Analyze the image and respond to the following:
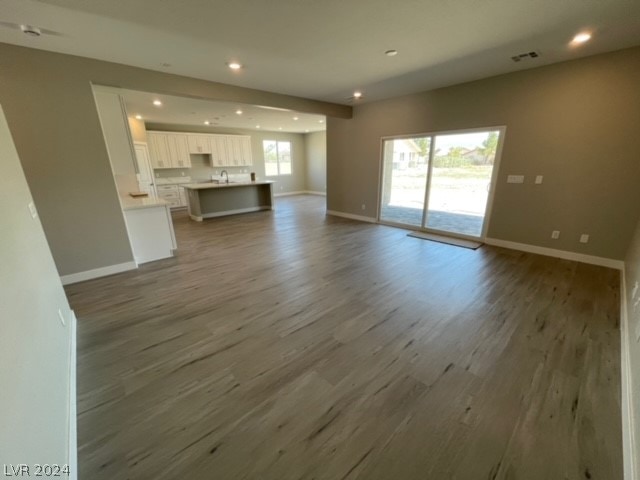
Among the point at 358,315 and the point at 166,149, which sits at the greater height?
the point at 166,149

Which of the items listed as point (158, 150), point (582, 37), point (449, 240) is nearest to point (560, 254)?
point (449, 240)

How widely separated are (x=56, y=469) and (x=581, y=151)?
5705mm

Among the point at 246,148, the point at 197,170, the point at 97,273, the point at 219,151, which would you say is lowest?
the point at 97,273

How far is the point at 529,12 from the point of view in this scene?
2.28 metres

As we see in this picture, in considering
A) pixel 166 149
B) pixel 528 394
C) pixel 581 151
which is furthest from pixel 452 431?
pixel 166 149

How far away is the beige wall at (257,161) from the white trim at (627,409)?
397 inches

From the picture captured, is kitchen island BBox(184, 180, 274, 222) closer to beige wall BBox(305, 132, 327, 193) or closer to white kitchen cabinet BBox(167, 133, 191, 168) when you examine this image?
white kitchen cabinet BBox(167, 133, 191, 168)

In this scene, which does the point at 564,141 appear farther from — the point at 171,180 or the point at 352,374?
the point at 171,180

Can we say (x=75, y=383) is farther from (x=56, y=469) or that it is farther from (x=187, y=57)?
(x=187, y=57)

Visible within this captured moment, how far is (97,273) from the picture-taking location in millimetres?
3504

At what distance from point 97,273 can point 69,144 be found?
1.64m

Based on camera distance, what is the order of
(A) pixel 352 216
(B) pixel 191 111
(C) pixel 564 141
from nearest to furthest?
(C) pixel 564 141 < (B) pixel 191 111 < (A) pixel 352 216

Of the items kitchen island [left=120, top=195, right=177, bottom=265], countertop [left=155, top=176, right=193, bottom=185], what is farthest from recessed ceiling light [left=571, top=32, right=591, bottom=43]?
countertop [left=155, top=176, right=193, bottom=185]

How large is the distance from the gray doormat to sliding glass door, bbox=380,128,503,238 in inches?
9.2
